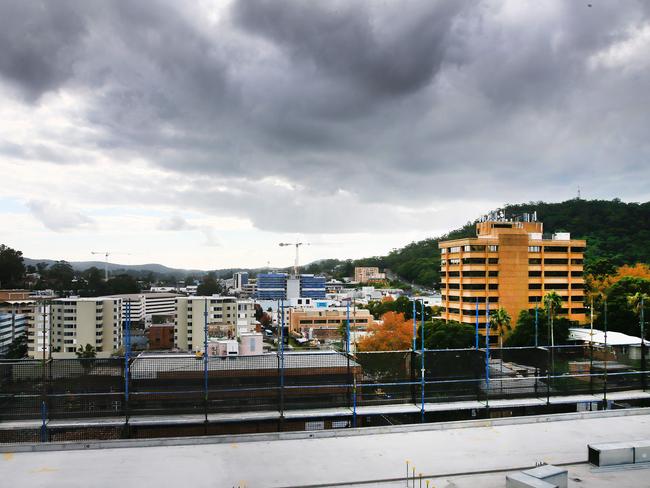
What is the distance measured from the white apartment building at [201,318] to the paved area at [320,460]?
48.2 metres

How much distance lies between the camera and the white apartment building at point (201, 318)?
6241 centimetres

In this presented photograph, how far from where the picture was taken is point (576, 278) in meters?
52.6

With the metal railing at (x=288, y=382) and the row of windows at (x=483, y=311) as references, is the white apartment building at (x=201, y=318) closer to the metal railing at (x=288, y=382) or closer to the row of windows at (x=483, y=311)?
the row of windows at (x=483, y=311)

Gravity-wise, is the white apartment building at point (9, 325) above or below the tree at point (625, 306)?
below

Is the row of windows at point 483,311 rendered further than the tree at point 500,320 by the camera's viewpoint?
Yes

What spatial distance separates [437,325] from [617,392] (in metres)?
25.8

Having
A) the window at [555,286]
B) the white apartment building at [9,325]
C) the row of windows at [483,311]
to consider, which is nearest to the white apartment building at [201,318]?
the white apartment building at [9,325]

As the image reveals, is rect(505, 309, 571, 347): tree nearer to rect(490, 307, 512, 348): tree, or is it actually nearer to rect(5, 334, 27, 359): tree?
rect(490, 307, 512, 348): tree

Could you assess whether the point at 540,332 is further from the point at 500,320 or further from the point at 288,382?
the point at 288,382

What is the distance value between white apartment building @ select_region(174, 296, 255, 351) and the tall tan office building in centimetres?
2443

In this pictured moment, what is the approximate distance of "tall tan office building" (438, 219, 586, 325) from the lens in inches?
1996

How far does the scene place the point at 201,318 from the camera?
61.9 metres

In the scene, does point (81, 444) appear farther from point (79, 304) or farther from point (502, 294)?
point (79, 304)

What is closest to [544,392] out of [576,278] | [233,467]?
[233,467]
